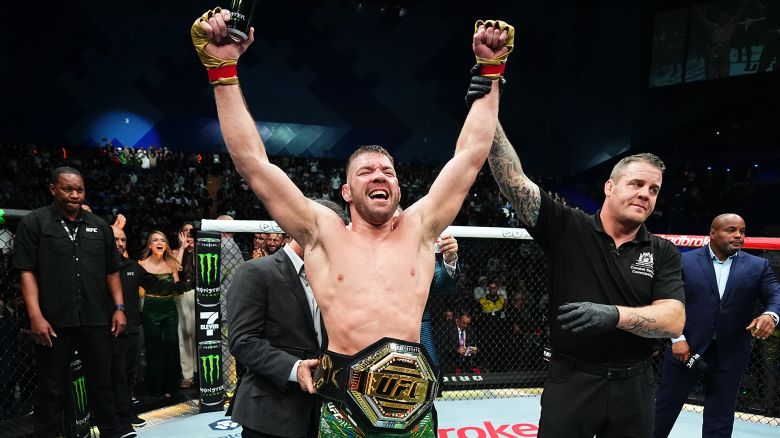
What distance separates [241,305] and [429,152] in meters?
12.4

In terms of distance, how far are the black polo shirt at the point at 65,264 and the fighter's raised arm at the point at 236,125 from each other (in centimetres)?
198

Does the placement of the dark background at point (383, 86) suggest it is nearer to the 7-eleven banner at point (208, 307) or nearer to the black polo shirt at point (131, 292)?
the black polo shirt at point (131, 292)

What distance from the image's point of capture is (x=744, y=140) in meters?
13.7

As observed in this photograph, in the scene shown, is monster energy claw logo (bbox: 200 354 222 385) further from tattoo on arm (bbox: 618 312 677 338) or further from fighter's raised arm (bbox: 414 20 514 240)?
tattoo on arm (bbox: 618 312 677 338)

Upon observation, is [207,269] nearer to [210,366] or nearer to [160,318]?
[210,366]

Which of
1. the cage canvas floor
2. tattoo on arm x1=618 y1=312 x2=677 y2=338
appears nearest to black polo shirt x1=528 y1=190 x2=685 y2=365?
tattoo on arm x1=618 y1=312 x2=677 y2=338

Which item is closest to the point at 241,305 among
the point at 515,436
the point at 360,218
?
the point at 360,218

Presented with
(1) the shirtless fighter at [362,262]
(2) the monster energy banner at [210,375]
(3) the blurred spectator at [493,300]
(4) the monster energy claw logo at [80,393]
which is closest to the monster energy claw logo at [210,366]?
(2) the monster energy banner at [210,375]

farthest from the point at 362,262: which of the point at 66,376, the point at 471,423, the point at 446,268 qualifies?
the point at 471,423

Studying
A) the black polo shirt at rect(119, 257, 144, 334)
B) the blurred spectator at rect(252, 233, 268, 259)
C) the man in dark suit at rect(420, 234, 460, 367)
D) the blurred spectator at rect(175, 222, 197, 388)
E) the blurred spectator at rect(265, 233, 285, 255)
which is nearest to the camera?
the man in dark suit at rect(420, 234, 460, 367)

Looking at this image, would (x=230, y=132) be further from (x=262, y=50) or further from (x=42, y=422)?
(x=262, y=50)

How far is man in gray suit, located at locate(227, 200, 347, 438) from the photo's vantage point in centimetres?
190

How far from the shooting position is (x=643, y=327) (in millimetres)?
1871

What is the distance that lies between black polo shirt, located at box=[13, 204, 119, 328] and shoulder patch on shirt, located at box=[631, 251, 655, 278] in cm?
279
